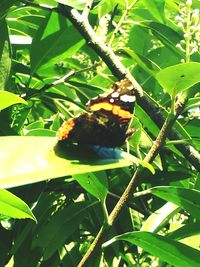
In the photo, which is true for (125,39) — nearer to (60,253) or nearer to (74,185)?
(74,185)

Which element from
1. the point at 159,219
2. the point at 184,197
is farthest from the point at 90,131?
the point at 159,219

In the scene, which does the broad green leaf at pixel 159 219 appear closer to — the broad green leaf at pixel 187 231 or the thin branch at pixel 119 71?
the broad green leaf at pixel 187 231

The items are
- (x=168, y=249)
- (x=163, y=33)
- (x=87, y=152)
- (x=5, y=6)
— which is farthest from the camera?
(x=163, y=33)

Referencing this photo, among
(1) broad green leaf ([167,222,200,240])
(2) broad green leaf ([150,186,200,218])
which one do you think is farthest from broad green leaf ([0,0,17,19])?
(1) broad green leaf ([167,222,200,240])

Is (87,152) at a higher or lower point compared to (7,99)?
lower

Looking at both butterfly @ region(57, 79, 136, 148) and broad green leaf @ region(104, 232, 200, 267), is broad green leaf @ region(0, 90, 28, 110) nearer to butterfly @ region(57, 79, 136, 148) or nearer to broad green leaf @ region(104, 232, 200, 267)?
butterfly @ region(57, 79, 136, 148)

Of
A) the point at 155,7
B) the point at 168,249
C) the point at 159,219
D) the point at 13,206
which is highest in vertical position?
the point at 155,7

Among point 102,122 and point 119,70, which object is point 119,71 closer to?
point 119,70

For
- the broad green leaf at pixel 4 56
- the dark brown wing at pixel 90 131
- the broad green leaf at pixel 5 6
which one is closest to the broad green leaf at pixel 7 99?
the dark brown wing at pixel 90 131
